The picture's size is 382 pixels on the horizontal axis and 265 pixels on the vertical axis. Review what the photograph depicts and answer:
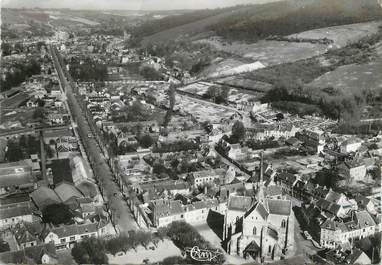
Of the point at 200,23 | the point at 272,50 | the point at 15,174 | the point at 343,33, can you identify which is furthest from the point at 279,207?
the point at 272,50

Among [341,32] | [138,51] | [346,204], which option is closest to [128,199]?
[346,204]

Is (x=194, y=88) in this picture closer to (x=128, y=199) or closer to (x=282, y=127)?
(x=282, y=127)

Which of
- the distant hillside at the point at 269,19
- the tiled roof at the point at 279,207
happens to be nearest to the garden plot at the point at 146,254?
the tiled roof at the point at 279,207

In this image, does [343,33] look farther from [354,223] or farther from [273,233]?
[273,233]

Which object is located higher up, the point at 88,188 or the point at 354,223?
the point at 354,223

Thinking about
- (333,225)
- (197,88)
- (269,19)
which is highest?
(269,19)

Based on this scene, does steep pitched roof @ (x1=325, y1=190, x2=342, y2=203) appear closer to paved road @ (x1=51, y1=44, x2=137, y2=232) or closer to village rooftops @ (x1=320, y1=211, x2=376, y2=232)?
village rooftops @ (x1=320, y1=211, x2=376, y2=232)

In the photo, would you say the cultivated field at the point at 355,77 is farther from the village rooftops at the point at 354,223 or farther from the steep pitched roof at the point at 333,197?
the village rooftops at the point at 354,223

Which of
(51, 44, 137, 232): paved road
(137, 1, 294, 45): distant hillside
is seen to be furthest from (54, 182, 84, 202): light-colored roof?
(137, 1, 294, 45): distant hillside
